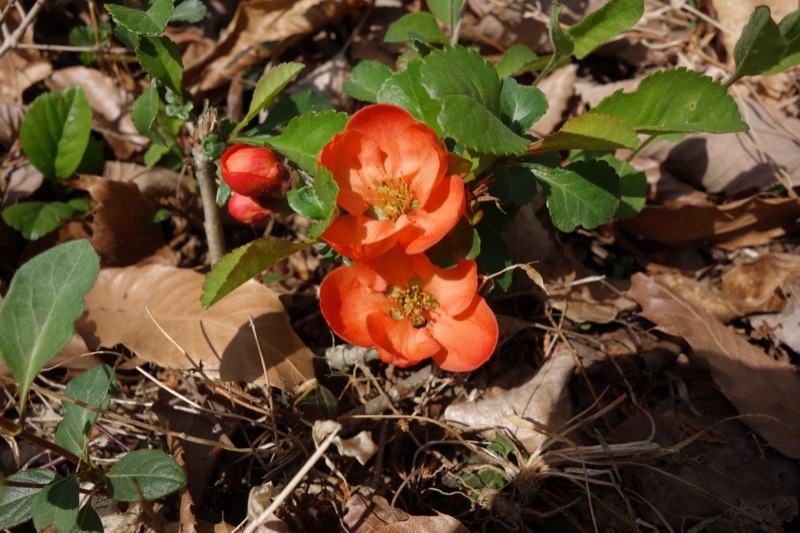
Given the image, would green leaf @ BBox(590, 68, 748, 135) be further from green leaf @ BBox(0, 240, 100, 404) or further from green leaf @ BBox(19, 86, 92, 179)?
green leaf @ BBox(19, 86, 92, 179)

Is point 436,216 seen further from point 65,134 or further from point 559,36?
point 65,134

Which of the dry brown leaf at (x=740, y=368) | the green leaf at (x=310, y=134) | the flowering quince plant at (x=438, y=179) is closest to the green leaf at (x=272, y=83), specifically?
the flowering quince plant at (x=438, y=179)

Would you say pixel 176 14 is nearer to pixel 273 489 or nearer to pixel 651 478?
pixel 273 489

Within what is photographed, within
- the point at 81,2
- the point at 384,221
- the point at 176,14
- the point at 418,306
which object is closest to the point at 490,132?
the point at 384,221

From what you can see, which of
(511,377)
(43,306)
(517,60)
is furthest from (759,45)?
(43,306)

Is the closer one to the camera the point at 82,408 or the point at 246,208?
the point at 82,408

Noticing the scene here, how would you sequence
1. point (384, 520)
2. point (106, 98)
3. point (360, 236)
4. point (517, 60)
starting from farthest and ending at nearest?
1. point (106, 98)
2. point (517, 60)
3. point (384, 520)
4. point (360, 236)
